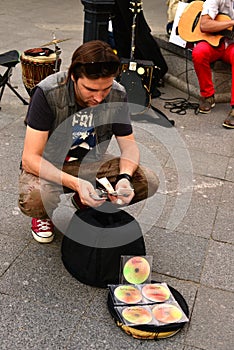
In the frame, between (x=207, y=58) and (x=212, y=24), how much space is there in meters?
0.32

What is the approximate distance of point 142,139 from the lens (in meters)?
4.42

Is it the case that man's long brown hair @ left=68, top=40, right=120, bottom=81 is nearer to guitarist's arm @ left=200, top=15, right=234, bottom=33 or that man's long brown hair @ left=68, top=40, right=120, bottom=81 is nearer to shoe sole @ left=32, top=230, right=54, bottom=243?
shoe sole @ left=32, top=230, right=54, bottom=243

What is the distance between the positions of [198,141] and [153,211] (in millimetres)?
1396

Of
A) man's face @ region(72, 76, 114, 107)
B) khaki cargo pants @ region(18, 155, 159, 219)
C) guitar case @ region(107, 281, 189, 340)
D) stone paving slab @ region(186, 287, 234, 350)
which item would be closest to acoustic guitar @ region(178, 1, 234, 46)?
khaki cargo pants @ region(18, 155, 159, 219)

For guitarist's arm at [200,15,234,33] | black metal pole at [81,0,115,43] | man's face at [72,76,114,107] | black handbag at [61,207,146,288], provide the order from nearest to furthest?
man's face at [72,76,114,107] < black handbag at [61,207,146,288] < black metal pole at [81,0,115,43] < guitarist's arm at [200,15,234,33]

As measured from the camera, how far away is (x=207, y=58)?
4945 mm

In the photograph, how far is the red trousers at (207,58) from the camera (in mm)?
4930

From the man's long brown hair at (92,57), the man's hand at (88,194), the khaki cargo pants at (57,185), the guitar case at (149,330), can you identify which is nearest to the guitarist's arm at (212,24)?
the khaki cargo pants at (57,185)

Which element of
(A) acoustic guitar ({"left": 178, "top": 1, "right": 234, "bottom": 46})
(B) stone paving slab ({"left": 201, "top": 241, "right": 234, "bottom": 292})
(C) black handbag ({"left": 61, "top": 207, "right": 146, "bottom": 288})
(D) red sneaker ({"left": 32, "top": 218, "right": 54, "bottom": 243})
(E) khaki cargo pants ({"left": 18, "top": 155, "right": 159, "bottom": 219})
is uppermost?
(A) acoustic guitar ({"left": 178, "top": 1, "right": 234, "bottom": 46})

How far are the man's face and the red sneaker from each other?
2.51 ft

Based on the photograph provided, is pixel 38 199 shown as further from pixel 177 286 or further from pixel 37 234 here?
pixel 177 286

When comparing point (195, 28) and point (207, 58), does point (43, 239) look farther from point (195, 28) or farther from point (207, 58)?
point (195, 28)

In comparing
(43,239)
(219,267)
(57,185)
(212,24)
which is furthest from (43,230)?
(212,24)

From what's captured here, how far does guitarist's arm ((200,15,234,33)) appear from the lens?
15.8 ft
